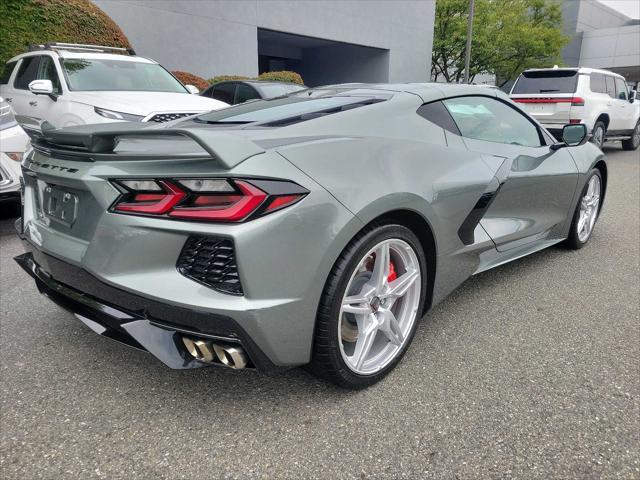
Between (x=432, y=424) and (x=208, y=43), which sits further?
(x=208, y=43)

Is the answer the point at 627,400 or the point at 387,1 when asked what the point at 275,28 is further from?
the point at 627,400

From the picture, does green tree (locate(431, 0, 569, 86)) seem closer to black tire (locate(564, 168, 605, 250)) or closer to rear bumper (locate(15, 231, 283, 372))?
black tire (locate(564, 168, 605, 250))

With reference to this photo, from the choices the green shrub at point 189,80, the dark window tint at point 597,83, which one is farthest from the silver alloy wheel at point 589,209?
the green shrub at point 189,80

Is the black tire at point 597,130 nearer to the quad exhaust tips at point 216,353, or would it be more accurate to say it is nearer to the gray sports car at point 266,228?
the gray sports car at point 266,228

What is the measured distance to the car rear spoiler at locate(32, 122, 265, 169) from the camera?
1.64 m

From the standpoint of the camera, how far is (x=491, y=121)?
3.12 meters

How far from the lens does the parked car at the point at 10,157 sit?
434 cm

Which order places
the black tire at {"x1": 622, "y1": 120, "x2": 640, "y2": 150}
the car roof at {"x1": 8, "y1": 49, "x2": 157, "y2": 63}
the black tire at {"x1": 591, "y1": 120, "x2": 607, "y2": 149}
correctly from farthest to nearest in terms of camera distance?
the black tire at {"x1": 622, "y1": 120, "x2": 640, "y2": 150} < the black tire at {"x1": 591, "y1": 120, "x2": 607, "y2": 149} < the car roof at {"x1": 8, "y1": 49, "x2": 157, "y2": 63}

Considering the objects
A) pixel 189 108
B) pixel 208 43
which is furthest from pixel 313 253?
pixel 208 43

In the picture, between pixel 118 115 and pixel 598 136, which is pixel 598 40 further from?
pixel 118 115

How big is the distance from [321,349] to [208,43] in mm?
15204

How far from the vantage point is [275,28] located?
17.3 m

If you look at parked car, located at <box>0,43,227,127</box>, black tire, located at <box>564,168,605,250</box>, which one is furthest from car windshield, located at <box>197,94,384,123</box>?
parked car, located at <box>0,43,227,127</box>

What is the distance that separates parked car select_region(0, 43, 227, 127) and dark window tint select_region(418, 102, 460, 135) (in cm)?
384
